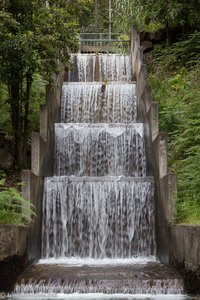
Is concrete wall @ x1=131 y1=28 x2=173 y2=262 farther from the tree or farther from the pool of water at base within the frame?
the tree

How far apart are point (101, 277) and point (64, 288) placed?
Result: 0.82m

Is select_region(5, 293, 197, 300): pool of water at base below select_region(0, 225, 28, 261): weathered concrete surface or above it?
below

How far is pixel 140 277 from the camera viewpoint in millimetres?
10828

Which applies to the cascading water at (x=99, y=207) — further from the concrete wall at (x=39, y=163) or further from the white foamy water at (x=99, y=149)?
the concrete wall at (x=39, y=163)

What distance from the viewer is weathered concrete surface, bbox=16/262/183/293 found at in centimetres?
1048

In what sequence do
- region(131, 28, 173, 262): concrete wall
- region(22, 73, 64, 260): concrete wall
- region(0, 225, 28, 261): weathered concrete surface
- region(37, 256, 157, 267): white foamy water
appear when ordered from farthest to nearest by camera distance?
region(22, 73, 64, 260): concrete wall < region(131, 28, 173, 262): concrete wall < region(37, 256, 157, 267): white foamy water < region(0, 225, 28, 261): weathered concrete surface

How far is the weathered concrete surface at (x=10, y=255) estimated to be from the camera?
10805mm

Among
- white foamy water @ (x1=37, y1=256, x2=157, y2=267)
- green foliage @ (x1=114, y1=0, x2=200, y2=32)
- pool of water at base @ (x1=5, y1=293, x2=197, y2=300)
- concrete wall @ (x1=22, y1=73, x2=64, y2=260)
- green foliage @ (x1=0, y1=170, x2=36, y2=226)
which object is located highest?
green foliage @ (x1=114, y1=0, x2=200, y2=32)

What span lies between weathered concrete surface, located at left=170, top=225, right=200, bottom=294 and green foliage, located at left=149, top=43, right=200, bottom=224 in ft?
1.48

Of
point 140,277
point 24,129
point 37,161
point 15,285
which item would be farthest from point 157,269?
point 24,129

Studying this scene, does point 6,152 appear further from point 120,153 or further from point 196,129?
point 196,129

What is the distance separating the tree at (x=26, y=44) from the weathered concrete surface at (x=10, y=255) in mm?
4841

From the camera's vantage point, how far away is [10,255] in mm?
11125

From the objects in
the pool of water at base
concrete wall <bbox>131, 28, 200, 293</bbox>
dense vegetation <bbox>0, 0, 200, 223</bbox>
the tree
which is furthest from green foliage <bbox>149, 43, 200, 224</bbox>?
the tree
